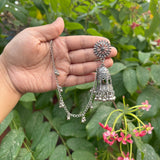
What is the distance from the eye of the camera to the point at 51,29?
802 mm

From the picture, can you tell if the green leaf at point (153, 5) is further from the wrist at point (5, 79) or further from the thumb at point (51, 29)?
the wrist at point (5, 79)

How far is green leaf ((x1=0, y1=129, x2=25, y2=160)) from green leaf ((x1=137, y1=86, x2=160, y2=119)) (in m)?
0.65

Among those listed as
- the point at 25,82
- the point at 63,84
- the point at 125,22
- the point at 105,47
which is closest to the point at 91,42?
the point at 105,47

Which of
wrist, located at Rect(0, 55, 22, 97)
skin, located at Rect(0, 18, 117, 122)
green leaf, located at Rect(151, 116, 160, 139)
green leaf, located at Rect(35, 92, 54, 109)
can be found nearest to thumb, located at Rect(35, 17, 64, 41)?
skin, located at Rect(0, 18, 117, 122)

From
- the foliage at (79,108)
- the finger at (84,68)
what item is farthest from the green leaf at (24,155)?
the finger at (84,68)

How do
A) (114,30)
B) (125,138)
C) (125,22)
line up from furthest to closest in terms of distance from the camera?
(114,30)
(125,22)
(125,138)

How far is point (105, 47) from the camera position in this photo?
85 cm

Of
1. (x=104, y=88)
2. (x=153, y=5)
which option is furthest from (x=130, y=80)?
(x=153, y=5)

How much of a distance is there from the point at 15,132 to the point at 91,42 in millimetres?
608

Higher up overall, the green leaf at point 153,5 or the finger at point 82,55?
the green leaf at point 153,5

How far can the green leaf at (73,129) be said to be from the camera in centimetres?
93

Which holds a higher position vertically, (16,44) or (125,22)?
(16,44)

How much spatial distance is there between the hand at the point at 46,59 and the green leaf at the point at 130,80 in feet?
0.40

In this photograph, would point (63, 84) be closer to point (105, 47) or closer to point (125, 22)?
point (105, 47)
